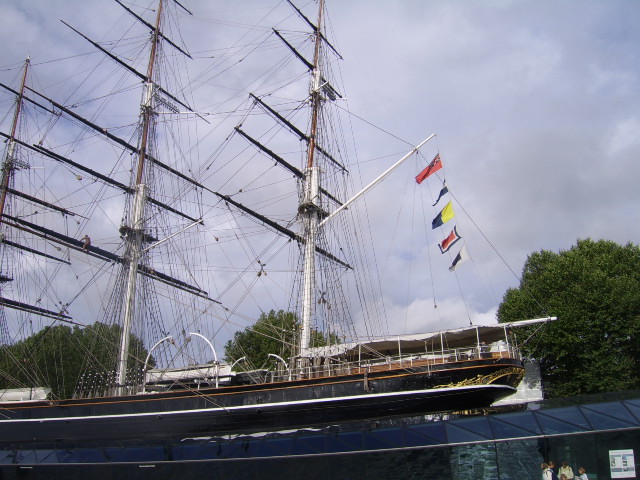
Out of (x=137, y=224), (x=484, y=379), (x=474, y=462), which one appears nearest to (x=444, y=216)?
(x=484, y=379)

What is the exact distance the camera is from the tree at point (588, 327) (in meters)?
30.2

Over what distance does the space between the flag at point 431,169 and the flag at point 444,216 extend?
81.0 inches

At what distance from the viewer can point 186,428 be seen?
2184 centimetres

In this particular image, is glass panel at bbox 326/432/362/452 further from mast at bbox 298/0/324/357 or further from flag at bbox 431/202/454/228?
flag at bbox 431/202/454/228

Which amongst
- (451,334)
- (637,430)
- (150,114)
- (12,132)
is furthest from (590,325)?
(12,132)

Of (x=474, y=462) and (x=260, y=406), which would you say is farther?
(x=260, y=406)

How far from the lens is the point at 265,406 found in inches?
797

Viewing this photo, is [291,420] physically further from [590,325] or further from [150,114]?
[150,114]

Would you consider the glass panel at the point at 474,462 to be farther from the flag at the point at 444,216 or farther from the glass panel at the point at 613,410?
the flag at the point at 444,216

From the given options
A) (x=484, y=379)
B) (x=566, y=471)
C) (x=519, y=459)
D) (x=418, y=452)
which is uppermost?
(x=484, y=379)

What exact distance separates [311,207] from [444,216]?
8720 millimetres

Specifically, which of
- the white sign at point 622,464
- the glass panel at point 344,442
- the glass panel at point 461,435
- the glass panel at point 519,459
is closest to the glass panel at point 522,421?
the glass panel at point 519,459

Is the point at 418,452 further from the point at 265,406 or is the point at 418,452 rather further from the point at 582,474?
the point at 265,406

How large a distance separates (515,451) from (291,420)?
29.6ft
